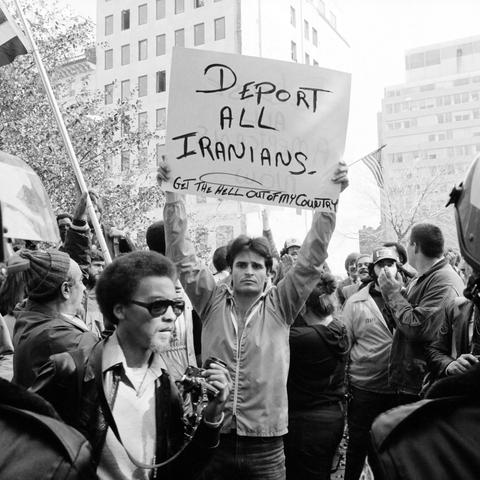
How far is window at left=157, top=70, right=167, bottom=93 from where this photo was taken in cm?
4326

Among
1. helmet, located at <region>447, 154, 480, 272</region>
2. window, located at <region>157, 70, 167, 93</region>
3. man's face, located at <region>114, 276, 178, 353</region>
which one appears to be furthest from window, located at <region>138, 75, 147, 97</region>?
helmet, located at <region>447, 154, 480, 272</region>

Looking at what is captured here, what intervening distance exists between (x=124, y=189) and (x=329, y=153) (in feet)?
42.2

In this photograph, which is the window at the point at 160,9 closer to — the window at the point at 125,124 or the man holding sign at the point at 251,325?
the window at the point at 125,124

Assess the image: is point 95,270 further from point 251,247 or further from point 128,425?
point 128,425

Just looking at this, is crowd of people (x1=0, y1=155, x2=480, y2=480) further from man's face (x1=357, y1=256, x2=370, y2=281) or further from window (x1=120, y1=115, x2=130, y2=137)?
window (x1=120, y1=115, x2=130, y2=137)

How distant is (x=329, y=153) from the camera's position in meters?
3.55

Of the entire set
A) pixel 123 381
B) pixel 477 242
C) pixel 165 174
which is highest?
pixel 165 174

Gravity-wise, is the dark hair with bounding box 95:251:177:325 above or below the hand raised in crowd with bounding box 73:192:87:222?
below

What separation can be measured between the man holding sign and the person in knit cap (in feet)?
2.03

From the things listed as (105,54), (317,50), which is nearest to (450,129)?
(317,50)

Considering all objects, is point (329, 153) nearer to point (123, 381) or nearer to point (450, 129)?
point (123, 381)

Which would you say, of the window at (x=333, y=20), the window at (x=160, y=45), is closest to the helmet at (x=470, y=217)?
the window at (x=160, y=45)

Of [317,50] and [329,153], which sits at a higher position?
[317,50]

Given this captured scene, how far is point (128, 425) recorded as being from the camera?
82.0 inches
